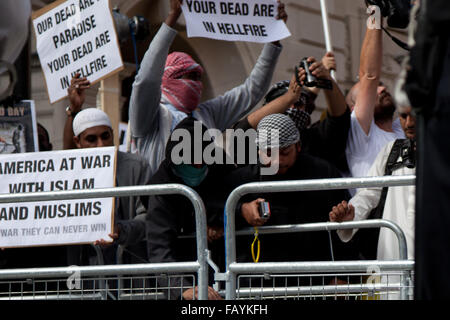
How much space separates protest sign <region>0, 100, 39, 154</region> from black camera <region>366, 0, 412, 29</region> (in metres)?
2.54

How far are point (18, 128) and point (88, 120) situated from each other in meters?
0.50

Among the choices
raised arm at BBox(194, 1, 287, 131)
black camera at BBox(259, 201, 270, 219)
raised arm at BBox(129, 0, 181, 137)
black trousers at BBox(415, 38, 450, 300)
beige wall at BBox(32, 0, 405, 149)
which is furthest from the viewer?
beige wall at BBox(32, 0, 405, 149)

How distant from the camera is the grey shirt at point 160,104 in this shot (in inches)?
222

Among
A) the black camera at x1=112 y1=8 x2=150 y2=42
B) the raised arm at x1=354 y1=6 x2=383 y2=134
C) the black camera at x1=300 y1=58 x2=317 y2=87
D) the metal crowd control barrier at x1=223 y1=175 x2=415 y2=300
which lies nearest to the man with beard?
the raised arm at x1=354 y1=6 x2=383 y2=134

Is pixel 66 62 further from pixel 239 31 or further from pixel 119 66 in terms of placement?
pixel 239 31

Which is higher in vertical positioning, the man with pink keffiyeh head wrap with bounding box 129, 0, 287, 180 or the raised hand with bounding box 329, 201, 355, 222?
the man with pink keffiyeh head wrap with bounding box 129, 0, 287, 180

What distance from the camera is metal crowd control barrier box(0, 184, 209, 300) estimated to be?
4293mm

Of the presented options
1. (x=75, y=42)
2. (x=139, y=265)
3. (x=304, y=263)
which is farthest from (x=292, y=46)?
(x=304, y=263)

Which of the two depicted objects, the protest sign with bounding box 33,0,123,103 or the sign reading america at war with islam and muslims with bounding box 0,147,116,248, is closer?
the sign reading america at war with islam and muslims with bounding box 0,147,116,248

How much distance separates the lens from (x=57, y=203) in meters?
5.32

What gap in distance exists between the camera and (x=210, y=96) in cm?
1228

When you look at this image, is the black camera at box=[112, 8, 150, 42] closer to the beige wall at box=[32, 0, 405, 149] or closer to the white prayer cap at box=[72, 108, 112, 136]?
the white prayer cap at box=[72, 108, 112, 136]

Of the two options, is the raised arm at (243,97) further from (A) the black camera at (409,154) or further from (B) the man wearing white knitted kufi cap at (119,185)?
(A) the black camera at (409,154)

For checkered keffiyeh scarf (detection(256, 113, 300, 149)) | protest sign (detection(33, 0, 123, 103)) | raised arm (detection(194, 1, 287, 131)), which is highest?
protest sign (detection(33, 0, 123, 103))
